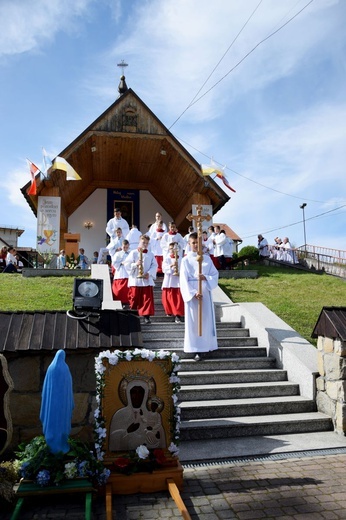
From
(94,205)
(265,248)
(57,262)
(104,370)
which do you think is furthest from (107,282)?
(265,248)

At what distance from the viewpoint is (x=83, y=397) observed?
449 cm

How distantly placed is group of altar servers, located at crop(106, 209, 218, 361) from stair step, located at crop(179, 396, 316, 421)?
A: 1.27 metres

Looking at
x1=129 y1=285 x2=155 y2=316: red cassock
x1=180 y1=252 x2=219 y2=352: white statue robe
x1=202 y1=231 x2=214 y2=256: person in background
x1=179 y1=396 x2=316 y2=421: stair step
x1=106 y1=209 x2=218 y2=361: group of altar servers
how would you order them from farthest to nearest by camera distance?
x1=202 y1=231 x2=214 y2=256: person in background < x1=129 y1=285 x2=155 y2=316: red cassock < x1=106 y1=209 x2=218 y2=361: group of altar servers < x1=180 y1=252 x2=219 y2=352: white statue robe < x1=179 y1=396 x2=316 y2=421: stair step

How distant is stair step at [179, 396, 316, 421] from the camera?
577 cm

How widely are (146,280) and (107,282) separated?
77.0 inches

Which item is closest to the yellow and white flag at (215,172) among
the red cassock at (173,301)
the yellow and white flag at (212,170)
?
the yellow and white flag at (212,170)

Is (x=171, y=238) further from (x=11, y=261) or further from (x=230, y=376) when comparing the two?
(x=230, y=376)

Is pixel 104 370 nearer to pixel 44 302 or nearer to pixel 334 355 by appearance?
pixel 334 355

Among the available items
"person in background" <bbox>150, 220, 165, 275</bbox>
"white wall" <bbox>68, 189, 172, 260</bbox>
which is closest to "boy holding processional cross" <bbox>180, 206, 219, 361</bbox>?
"person in background" <bbox>150, 220, 165, 275</bbox>

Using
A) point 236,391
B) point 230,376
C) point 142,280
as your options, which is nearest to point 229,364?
point 230,376

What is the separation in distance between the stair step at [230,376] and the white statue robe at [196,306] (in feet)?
1.65

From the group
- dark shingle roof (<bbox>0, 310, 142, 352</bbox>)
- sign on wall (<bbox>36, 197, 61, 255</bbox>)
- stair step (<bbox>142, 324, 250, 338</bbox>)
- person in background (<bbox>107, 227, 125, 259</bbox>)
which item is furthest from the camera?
sign on wall (<bbox>36, 197, 61, 255</bbox>)

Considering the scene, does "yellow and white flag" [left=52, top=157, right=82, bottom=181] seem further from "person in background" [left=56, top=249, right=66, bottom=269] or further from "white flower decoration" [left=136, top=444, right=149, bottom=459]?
"white flower decoration" [left=136, top=444, right=149, bottom=459]

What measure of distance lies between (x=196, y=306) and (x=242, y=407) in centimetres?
212
